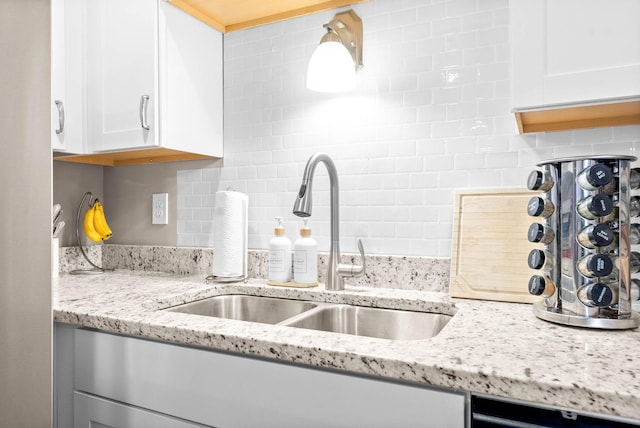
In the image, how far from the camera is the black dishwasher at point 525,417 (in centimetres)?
67

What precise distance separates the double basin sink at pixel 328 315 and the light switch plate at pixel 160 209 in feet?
2.18

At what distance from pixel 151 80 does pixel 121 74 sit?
0.55 feet

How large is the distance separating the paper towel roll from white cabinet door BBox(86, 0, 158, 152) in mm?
344

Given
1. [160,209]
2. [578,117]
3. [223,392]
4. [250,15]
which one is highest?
[250,15]

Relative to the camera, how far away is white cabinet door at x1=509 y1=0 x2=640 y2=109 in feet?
3.21

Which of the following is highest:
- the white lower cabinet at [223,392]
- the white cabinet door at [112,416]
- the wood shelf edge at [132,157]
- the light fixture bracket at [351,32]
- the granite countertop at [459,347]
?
the light fixture bracket at [351,32]

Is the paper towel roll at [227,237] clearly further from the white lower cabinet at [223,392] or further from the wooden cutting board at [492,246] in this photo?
the wooden cutting board at [492,246]

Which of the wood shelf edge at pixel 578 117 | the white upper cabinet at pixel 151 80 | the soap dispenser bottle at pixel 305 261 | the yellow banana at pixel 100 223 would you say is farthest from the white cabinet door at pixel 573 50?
the yellow banana at pixel 100 223

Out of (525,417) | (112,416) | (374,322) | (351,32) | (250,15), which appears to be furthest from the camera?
(250,15)

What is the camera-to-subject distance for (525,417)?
0.71 metres

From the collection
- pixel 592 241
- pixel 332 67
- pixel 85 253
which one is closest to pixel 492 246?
pixel 592 241

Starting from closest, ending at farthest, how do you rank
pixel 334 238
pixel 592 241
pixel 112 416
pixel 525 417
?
pixel 525 417 → pixel 592 241 → pixel 112 416 → pixel 334 238

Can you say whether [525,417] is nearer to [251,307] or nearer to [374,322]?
[374,322]

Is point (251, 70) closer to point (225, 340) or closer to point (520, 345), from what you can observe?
point (225, 340)
